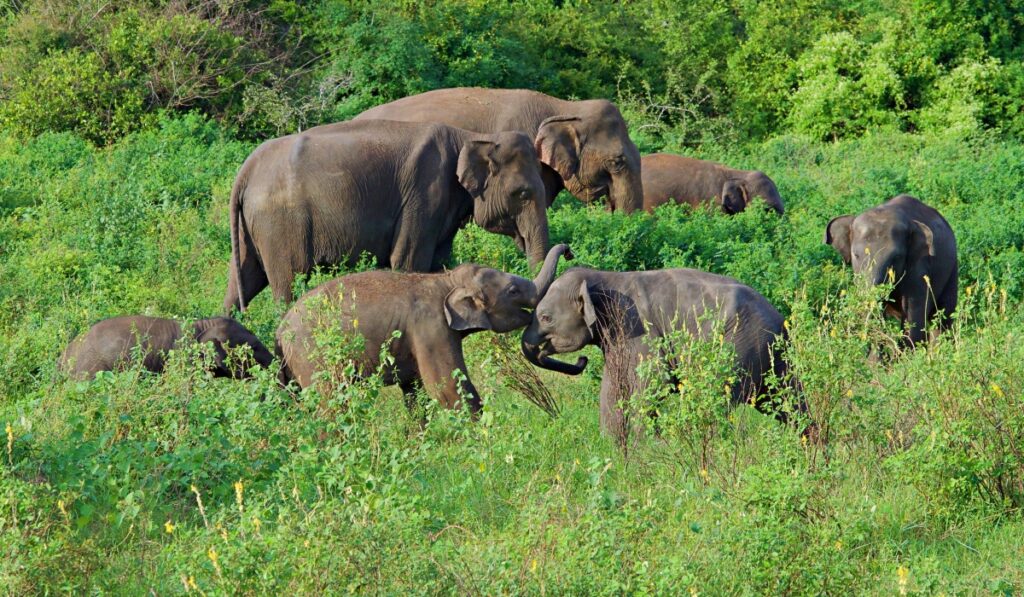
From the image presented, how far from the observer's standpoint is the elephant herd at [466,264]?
313 inches

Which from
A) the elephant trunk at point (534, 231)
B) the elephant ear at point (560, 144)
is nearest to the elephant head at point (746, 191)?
the elephant ear at point (560, 144)

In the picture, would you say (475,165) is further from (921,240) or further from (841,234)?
(921,240)

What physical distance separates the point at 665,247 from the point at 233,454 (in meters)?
5.28

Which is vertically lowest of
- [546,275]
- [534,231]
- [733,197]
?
[733,197]

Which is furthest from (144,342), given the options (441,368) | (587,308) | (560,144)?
(560,144)

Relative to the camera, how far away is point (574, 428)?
807 centimetres

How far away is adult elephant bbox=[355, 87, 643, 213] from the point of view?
41.4ft

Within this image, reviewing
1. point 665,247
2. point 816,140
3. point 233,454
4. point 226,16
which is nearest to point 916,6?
→ point 816,140

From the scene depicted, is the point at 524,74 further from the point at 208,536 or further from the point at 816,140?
the point at 208,536

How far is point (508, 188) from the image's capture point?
10883 millimetres

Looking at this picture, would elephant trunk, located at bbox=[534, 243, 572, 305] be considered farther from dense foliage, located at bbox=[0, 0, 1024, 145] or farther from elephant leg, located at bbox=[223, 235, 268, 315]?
dense foliage, located at bbox=[0, 0, 1024, 145]

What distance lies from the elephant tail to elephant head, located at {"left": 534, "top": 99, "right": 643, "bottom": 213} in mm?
3060

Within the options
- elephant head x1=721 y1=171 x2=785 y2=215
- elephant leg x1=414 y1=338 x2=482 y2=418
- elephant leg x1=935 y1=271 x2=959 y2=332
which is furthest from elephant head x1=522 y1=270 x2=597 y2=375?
elephant head x1=721 y1=171 x2=785 y2=215

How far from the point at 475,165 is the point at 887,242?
2876 millimetres
